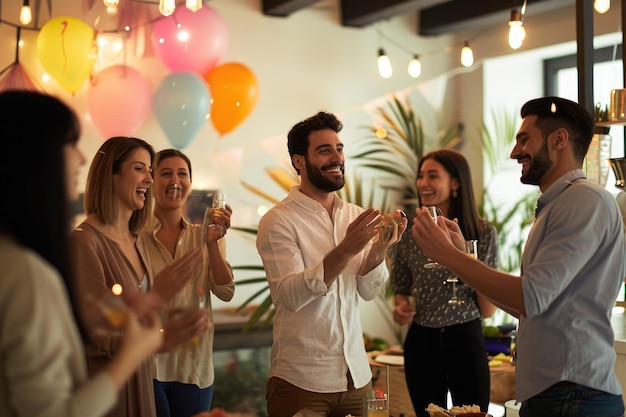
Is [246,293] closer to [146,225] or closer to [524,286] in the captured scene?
[146,225]

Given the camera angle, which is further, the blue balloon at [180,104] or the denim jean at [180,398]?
the blue balloon at [180,104]

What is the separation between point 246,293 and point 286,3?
2.05 metres

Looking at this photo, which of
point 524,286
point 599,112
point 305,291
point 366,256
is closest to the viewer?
point 524,286

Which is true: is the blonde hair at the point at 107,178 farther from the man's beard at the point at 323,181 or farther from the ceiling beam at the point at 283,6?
the ceiling beam at the point at 283,6

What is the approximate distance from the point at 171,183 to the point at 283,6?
8.41 feet

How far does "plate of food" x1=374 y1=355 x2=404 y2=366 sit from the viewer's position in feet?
15.2

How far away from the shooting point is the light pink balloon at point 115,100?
4.44 m

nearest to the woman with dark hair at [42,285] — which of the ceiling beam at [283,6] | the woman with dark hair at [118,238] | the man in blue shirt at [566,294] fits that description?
the woman with dark hair at [118,238]

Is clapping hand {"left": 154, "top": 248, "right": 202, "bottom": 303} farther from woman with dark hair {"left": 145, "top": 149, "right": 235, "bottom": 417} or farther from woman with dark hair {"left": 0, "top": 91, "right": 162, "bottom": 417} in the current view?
woman with dark hair {"left": 145, "top": 149, "right": 235, "bottom": 417}

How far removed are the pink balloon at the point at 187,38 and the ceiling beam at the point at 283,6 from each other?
82cm

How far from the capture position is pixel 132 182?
266 cm

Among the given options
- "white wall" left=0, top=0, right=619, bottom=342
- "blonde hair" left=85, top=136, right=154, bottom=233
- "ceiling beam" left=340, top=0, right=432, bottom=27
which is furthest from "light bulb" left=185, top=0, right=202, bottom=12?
"ceiling beam" left=340, top=0, right=432, bottom=27

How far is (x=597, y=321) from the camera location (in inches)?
87.4

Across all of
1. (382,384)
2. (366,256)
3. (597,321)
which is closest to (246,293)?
(382,384)
